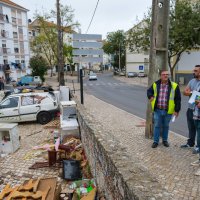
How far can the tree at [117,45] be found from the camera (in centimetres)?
6112

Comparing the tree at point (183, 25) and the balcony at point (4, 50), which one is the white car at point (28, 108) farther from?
the balcony at point (4, 50)

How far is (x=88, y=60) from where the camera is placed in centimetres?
1198

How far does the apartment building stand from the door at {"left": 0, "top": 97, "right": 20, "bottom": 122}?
3429cm

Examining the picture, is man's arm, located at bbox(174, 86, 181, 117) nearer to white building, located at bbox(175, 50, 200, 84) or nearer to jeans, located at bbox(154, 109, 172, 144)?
jeans, located at bbox(154, 109, 172, 144)

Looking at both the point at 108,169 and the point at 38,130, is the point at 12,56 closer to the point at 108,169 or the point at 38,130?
the point at 38,130

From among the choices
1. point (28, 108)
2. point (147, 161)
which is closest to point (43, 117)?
point (28, 108)

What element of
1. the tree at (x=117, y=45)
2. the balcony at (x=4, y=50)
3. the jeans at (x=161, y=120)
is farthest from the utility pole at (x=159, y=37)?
the tree at (x=117, y=45)

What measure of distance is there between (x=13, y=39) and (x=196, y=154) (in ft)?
157

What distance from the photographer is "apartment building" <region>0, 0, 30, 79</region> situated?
43.5 m

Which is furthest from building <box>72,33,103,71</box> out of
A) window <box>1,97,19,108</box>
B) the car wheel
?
window <box>1,97,19,108</box>

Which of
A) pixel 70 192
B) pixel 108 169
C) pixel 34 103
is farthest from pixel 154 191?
pixel 34 103

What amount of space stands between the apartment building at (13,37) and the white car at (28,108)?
113ft

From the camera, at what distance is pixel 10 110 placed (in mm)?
10406

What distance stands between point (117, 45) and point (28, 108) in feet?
181
